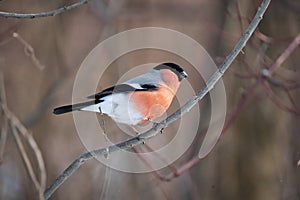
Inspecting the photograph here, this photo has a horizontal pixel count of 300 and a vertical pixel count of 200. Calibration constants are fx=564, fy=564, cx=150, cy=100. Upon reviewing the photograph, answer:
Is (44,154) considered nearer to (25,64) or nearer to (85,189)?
(85,189)

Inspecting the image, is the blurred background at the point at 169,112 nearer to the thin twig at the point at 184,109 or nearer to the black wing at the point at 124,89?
the black wing at the point at 124,89

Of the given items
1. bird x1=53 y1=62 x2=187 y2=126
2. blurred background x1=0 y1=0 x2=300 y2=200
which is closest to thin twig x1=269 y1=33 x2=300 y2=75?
bird x1=53 y1=62 x2=187 y2=126

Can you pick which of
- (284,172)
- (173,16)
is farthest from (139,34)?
(284,172)

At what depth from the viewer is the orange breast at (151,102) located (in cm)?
173

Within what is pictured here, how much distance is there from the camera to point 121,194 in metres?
2.85

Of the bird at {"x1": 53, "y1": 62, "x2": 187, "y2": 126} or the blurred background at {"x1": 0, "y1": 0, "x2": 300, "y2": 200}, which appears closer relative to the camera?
the bird at {"x1": 53, "y1": 62, "x2": 187, "y2": 126}

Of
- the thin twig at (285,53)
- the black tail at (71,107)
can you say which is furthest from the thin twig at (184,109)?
the thin twig at (285,53)

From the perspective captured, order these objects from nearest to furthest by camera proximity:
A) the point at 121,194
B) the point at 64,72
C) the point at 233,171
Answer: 1. the point at 64,72
2. the point at 121,194
3. the point at 233,171

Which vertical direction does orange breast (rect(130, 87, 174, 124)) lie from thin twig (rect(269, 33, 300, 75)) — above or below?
below

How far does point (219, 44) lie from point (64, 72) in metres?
0.86

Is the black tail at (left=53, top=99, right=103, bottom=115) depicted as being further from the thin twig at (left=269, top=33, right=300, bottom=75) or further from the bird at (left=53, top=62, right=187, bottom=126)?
the thin twig at (left=269, top=33, right=300, bottom=75)

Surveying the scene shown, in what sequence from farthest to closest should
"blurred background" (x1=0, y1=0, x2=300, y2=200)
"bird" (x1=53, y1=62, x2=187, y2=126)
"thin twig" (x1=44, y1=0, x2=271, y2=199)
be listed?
"blurred background" (x1=0, y1=0, x2=300, y2=200) < "bird" (x1=53, y1=62, x2=187, y2=126) < "thin twig" (x1=44, y1=0, x2=271, y2=199)

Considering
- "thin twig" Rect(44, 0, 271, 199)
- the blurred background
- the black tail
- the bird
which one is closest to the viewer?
"thin twig" Rect(44, 0, 271, 199)

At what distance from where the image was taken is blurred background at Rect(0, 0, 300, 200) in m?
2.80
